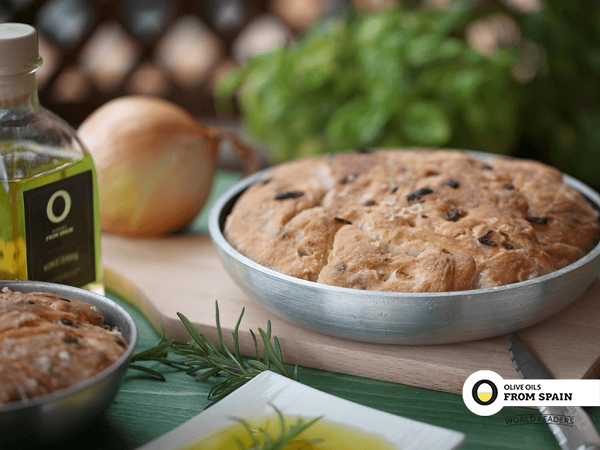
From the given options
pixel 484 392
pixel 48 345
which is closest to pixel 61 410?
pixel 48 345

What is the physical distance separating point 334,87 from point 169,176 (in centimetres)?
59

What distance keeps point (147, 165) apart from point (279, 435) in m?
0.85

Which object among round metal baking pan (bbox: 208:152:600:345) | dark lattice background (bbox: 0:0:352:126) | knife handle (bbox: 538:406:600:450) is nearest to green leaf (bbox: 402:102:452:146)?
round metal baking pan (bbox: 208:152:600:345)

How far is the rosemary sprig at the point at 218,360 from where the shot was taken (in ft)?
3.25

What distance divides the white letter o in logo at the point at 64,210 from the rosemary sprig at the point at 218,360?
0.82ft

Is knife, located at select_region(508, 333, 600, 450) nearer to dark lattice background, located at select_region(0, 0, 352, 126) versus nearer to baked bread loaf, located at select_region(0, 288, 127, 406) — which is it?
baked bread loaf, located at select_region(0, 288, 127, 406)

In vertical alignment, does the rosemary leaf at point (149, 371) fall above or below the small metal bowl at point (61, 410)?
below

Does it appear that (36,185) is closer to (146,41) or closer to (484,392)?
(484,392)

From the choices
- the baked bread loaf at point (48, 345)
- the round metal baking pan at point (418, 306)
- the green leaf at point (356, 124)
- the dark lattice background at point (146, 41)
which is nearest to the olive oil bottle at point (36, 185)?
the baked bread loaf at point (48, 345)

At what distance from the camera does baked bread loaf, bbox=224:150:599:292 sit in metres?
1.01

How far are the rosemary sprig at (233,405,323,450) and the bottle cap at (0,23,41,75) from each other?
1.89 ft

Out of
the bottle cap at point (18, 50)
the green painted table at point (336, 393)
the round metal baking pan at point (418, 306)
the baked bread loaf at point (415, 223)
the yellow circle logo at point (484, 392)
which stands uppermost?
the bottle cap at point (18, 50)

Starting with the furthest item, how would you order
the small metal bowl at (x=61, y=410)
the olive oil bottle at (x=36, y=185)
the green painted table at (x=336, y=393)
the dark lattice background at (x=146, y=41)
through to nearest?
the dark lattice background at (x=146, y=41)
the olive oil bottle at (x=36, y=185)
the green painted table at (x=336, y=393)
the small metal bowl at (x=61, y=410)

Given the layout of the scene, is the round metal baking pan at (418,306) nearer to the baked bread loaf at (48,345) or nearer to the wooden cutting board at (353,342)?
the wooden cutting board at (353,342)
